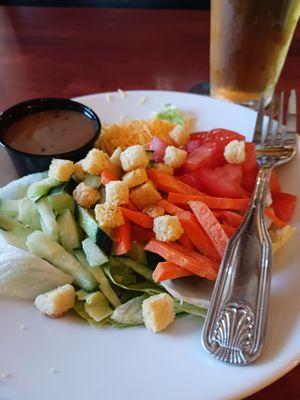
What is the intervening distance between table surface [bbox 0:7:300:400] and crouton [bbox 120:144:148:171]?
0.86 m

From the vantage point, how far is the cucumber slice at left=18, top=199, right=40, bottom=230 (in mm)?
1321

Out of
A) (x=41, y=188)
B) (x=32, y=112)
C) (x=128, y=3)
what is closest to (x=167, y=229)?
(x=41, y=188)

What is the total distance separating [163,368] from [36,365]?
0.89 ft

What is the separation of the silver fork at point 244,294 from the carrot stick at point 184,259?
50 millimetres

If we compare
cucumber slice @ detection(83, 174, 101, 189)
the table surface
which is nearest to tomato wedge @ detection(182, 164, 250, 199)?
cucumber slice @ detection(83, 174, 101, 189)

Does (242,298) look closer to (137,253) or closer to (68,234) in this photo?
(137,253)

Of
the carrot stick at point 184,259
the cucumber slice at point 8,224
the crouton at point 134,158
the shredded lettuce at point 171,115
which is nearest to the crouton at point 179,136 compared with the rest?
the shredded lettuce at point 171,115

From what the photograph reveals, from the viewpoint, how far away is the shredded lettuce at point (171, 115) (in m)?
1.72

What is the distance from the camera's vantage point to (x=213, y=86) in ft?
6.38

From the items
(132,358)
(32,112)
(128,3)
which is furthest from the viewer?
(128,3)

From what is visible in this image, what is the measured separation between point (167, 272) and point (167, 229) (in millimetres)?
108

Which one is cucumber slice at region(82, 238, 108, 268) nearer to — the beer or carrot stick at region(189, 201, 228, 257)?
carrot stick at region(189, 201, 228, 257)

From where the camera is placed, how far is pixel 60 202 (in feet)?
4.29

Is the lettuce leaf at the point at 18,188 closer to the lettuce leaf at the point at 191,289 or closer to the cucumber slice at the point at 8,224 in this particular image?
the cucumber slice at the point at 8,224
